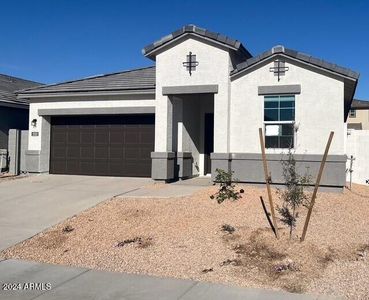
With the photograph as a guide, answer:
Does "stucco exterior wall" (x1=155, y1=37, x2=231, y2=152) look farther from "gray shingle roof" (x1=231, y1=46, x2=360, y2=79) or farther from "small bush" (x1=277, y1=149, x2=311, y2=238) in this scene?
"small bush" (x1=277, y1=149, x2=311, y2=238)

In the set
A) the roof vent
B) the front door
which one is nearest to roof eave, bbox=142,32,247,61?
the roof vent

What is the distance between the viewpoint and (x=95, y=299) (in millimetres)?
5535

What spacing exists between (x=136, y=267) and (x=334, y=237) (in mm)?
3681

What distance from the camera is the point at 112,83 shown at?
16.4m

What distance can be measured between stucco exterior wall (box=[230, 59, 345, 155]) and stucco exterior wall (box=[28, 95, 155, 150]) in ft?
12.4

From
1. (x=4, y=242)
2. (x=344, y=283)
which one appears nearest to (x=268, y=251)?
(x=344, y=283)

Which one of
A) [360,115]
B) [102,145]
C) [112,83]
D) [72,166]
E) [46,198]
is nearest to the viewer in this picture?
[46,198]

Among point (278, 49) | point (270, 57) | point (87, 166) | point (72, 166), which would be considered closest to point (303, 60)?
point (278, 49)

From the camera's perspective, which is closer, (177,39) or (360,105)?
(177,39)

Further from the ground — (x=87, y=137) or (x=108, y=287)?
(x=87, y=137)

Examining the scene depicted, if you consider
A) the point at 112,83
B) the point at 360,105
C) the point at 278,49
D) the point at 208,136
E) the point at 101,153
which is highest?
the point at 360,105

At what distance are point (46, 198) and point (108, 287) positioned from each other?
6904mm

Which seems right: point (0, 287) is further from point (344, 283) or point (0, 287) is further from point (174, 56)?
point (174, 56)

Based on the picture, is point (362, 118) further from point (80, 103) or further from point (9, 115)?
point (80, 103)
